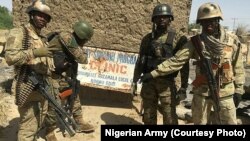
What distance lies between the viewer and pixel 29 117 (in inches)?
162

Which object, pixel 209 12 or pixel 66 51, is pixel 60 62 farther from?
pixel 209 12

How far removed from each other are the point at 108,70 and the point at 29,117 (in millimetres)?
2479

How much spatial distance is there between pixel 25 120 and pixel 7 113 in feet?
6.46

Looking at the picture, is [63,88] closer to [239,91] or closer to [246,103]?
[239,91]

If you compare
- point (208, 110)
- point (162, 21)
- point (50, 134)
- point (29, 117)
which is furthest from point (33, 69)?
point (208, 110)

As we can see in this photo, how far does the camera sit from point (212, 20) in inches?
162

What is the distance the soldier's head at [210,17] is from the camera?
4102 millimetres

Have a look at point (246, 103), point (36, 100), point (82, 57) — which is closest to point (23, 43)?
point (36, 100)

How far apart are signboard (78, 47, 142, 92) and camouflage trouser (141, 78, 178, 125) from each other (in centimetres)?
136

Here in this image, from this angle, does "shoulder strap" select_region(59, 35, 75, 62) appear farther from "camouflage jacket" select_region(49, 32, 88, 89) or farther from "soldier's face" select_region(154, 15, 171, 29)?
"soldier's face" select_region(154, 15, 171, 29)

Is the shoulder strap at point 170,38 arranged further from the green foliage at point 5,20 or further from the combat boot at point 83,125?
the green foliage at point 5,20

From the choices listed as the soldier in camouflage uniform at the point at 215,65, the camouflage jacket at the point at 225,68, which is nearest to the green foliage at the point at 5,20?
the camouflage jacket at the point at 225,68

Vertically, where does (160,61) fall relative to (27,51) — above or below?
below

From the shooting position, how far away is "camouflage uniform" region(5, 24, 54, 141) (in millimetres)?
3846
